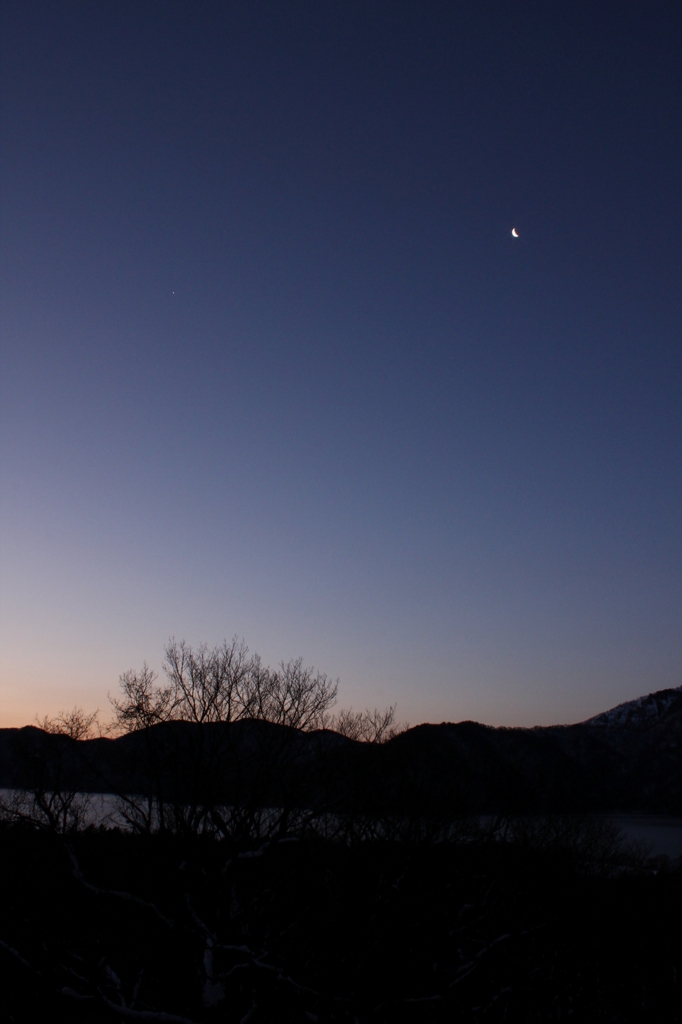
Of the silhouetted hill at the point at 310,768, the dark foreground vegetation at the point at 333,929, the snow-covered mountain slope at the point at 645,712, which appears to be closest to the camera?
the dark foreground vegetation at the point at 333,929

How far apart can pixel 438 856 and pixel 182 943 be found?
27013 mm

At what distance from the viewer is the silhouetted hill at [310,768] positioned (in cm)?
3058

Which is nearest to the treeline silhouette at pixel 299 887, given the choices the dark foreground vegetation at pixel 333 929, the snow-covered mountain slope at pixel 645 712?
the dark foreground vegetation at pixel 333 929

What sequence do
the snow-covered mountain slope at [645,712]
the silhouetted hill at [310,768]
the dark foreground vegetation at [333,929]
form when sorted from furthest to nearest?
the snow-covered mountain slope at [645,712], the silhouetted hill at [310,768], the dark foreground vegetation at [333,929]

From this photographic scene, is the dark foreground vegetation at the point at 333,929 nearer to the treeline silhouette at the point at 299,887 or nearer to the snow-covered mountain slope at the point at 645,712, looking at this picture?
the treeline silhouette at the point at 299,887

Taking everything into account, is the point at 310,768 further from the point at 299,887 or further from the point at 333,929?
the point at 333,929

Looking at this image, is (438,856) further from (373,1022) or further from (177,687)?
(373,1022)

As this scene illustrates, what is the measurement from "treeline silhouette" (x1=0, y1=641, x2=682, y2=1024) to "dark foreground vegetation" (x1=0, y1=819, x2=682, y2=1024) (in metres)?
0.12

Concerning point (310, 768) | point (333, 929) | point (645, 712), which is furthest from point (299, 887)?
point (645, 712)

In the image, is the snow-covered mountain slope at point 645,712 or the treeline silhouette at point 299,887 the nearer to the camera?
the treeline silhouette at point 299,887

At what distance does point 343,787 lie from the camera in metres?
41.6

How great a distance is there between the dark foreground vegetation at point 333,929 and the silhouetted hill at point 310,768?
2.70m

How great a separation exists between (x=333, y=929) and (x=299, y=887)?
20.5 metres

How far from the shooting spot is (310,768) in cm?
3600
